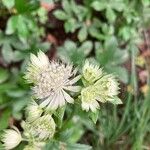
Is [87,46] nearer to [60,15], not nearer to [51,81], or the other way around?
[60,15]

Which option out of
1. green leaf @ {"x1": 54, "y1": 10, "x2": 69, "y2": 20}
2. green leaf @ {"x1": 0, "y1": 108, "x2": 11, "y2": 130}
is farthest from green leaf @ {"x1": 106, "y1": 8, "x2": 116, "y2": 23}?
green leaf @ {"x1": 0, "y1": 108, "x2": 11, "y2": 130}

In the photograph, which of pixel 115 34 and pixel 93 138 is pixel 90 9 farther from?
pixel 93 138

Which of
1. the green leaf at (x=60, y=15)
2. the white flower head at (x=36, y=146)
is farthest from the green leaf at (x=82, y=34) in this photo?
the white flower head at (x=36, y=146)

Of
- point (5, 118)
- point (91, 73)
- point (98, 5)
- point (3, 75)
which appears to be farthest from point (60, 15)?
point (91, 73)

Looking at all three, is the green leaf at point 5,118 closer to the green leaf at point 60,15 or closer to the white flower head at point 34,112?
the green leaf at point 60,15

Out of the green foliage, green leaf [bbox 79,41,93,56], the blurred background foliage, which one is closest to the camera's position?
the green foliage

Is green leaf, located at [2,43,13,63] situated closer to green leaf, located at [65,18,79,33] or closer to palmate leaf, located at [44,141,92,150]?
green leaf, located at [65,18,79,33]

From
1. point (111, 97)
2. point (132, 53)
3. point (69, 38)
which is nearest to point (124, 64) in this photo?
point (132, 53)
